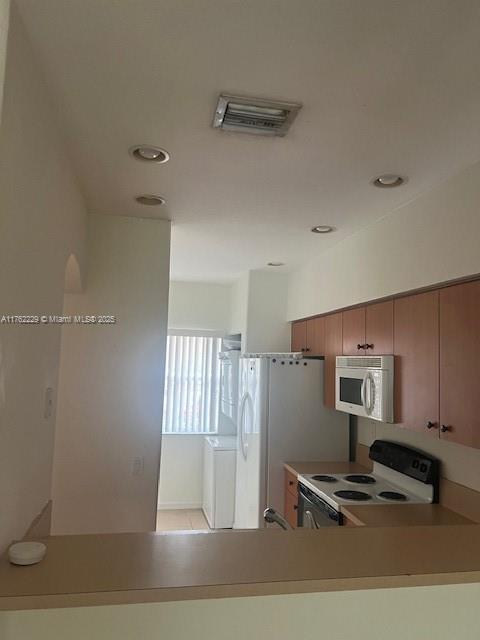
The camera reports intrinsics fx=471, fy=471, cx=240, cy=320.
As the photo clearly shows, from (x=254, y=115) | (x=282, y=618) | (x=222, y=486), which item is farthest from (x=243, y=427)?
(x=254, y=115)

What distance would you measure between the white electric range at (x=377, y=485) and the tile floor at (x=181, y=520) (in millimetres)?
1854

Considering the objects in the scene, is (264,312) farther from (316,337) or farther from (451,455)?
(451,455)

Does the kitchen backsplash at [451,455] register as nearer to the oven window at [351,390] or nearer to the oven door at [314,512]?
the oven window at [351,390]

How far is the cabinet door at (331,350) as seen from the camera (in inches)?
134

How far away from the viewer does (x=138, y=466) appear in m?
2.73

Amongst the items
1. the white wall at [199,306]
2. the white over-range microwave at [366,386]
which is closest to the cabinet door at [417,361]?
the white over-range microwave at [366,386]

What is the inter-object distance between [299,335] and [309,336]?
0.29 m

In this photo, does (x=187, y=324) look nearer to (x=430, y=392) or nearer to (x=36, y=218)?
(x=430, y=392)

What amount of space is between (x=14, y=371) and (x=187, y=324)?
4.08 metres

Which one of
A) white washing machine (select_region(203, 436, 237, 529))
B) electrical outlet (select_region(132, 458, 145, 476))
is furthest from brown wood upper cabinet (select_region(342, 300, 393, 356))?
white washing machine (select_region(203, 436, 237, 529))

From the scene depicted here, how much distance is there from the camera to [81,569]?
1.16m

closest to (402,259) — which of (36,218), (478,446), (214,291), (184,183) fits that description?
(478,446)

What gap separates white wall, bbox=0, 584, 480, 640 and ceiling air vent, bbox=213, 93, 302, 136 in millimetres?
1451

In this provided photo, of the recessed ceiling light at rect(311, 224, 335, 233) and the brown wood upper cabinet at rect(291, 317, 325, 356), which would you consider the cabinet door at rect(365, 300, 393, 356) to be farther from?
the brown wood upper cabinet at rect(291, 317, 325, 356)
